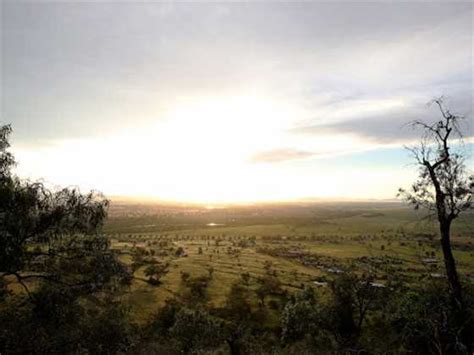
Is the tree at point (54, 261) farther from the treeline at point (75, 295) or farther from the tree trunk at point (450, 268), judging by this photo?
the tree trunk at point (450, 268)

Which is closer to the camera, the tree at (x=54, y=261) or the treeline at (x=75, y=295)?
the treeline at (x=75, y=295)

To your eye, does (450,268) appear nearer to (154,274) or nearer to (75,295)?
(75,295)

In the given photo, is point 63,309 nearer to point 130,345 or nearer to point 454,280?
point 130,345

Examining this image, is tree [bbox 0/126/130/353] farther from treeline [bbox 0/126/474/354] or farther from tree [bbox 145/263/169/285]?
tree [bbox 145/263/169/285]

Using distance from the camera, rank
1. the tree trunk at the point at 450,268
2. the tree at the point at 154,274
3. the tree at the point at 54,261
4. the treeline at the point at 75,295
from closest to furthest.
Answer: the tree trunk at the point at 450,268 < the treeline at the point at 75,295 < the tree at the point at 54,261 < the tree at the point at 154,274

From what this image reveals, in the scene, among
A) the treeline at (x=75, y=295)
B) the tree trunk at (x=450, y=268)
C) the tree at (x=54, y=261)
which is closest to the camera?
the tree trunk at (x=450, y=268)

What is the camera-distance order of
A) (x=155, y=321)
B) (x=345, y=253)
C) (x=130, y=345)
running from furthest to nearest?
(x=345, y=253) < (x=155, y=321) < (x=130, y=345)

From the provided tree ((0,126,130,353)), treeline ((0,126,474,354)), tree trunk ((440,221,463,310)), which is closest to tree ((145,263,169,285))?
treeline ((0,126,474,354))

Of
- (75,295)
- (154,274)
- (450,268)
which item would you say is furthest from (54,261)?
(154,274)

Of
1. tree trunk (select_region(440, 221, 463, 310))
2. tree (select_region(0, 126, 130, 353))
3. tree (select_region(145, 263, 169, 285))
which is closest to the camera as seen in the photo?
tree trunk (select_region(440, 221, 463, 310))

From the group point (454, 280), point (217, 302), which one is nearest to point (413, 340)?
point (454, 280)

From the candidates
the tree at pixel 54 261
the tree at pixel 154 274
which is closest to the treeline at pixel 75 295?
the tree at pixel 54 261

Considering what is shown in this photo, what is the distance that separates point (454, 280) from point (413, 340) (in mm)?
11623

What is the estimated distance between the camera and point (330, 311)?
47.5 metres
